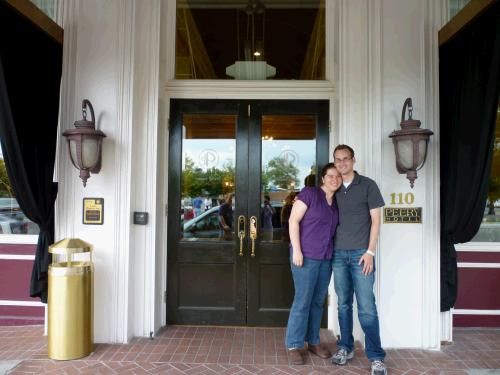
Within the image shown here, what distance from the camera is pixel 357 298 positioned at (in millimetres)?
3260

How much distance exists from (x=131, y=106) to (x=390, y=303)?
317 cm

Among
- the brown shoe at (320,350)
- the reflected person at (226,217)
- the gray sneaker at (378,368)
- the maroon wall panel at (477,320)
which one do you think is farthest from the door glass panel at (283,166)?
the maroon wall panel at (477,320)

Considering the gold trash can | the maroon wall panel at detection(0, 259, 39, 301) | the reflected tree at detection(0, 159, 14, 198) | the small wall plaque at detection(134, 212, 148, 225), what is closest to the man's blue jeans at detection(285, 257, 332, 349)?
the small wall plaque at detection(134, 212, 148, 225)

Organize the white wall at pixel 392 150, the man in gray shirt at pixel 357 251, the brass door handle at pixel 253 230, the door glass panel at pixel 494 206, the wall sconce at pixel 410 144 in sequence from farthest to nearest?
the door glass panel at pixel 494 206
the brass door handle at pixel 253 230
the white wall at pixel 392 150
the wall sconce at pixel 410 144
the man in gray shirt at pixel 357 251

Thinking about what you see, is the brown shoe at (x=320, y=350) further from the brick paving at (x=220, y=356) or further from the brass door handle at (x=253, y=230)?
the brass door handle at (x=253, y=230)

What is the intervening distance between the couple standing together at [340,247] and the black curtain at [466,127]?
35.3 inches

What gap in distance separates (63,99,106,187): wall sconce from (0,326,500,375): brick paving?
1633mm

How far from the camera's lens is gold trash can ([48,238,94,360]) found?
334 cm

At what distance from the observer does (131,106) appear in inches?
151

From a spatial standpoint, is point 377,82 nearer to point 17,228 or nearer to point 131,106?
point 131,106

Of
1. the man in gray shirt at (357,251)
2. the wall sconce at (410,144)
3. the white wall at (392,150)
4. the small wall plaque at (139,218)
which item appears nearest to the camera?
the man in gray shirt at (357,251)

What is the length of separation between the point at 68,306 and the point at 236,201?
1.91 metres

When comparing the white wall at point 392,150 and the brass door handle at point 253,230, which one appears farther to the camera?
the brass door handle at point 253,230

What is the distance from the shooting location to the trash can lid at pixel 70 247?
3.35 meters
